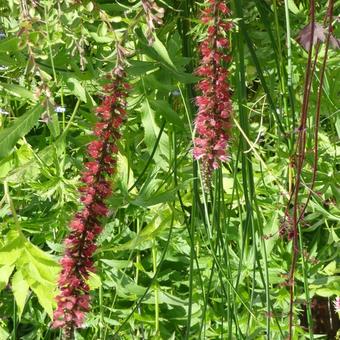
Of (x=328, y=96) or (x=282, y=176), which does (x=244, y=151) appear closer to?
(x=328, y=96)

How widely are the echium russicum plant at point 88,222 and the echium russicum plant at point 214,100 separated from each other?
12cm

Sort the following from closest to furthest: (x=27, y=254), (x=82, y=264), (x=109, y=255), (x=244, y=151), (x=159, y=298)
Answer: (x=82, y=264) → (x=244, y=151) → (x=27, y=254) → (x=159, y=298) → (x=109, y=255)

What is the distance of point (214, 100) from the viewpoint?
98 centimetres

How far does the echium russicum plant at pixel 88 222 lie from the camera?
89 cm

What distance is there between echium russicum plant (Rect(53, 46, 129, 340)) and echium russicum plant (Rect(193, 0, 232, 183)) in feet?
0.39

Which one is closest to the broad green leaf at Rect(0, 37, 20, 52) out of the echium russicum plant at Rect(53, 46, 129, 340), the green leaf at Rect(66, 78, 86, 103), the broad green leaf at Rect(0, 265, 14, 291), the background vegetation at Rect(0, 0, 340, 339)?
the background vegetation at Rect(0, 0, 340, 339)

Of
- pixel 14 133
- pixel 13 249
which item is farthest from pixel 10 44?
pixel 13 249

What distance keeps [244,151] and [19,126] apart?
0.30 meters

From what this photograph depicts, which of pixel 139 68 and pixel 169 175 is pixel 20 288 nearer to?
pixel 169 175

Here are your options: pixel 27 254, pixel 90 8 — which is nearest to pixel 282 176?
pixel 27 254

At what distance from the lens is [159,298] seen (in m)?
1.47

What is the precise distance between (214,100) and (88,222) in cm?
21

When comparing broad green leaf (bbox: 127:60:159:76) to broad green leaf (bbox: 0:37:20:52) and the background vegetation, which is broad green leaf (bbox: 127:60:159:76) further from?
broad green leaf (bbox: 0:37:20:52)

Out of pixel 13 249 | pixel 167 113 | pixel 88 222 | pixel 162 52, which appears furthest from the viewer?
pixel 13 249
